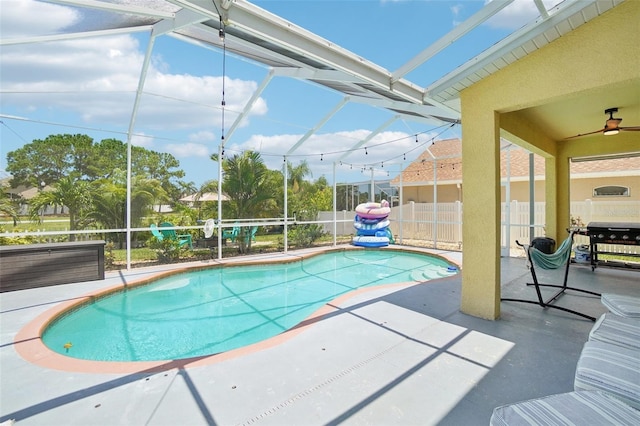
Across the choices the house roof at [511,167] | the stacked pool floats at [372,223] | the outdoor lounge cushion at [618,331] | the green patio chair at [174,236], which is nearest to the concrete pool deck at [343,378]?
the outdoor lounge cushion at [618,331]

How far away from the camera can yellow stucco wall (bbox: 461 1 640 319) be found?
312 cm

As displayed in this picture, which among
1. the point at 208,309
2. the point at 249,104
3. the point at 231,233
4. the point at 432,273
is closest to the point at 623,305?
the point at 432,273

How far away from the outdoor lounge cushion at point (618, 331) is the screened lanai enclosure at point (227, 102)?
3.06 metres

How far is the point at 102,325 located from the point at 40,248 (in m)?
2.53

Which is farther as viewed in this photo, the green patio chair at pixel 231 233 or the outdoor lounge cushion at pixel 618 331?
the green patio chair at pixel 231 233

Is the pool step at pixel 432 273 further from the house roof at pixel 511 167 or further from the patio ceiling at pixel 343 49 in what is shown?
the patio ceiling at pixel 343 49

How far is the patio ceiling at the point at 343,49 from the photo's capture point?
3.37 metres

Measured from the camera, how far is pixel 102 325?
5.28 metres

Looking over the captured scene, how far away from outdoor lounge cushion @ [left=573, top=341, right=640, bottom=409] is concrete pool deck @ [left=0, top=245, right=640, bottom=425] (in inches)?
23.5

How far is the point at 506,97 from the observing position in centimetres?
399

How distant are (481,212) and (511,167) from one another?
11.4m

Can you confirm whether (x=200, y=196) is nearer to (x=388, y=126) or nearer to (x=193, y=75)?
(x=193, y=75)

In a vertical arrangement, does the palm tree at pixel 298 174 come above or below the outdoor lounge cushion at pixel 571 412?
above

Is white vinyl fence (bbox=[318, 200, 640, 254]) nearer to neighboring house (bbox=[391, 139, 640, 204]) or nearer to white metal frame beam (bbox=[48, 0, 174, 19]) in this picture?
neighboring house (bbox=[391, 139, 640, 204])
